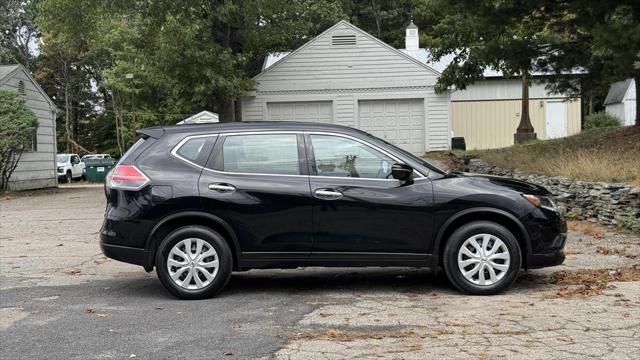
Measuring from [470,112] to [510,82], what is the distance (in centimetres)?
243

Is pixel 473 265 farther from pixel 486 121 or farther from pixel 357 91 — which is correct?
pixel 486 121

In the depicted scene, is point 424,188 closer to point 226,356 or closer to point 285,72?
point 226,356

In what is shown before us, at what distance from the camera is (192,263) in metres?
6.34

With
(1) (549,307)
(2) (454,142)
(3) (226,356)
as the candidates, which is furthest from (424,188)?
(2) (454,142)

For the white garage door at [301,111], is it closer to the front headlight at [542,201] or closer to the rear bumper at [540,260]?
the front headlight at [542,201]

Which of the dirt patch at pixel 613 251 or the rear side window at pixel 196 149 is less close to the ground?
the rear side window at pixel 196 149

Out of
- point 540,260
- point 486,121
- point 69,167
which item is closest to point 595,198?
point 540,260

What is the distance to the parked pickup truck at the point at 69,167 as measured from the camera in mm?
35266

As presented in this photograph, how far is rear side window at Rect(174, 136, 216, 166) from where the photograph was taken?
6512 millimetres

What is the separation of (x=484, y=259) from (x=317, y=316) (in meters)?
1.79

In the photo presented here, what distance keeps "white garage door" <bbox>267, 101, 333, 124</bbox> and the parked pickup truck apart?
16286mm

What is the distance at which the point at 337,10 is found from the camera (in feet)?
78.9

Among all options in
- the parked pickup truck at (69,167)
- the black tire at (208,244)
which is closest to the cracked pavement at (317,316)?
the black tire at (208,244)

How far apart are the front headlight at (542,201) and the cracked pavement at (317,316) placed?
2.81 feet
